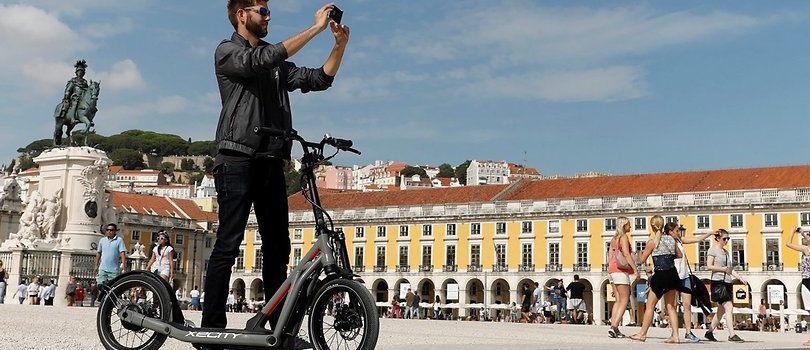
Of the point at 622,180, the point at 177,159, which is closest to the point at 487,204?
the point at 622,180

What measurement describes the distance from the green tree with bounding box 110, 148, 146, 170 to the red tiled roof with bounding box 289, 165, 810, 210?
3921 inches

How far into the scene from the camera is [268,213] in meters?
4.97

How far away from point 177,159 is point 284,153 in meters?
177

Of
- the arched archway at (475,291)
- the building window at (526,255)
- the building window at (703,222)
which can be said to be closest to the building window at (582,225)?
the building window at (526,255)

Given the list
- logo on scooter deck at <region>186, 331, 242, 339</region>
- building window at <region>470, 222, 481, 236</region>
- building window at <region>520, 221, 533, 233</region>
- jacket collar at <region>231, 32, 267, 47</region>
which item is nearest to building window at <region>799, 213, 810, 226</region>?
building window at <region>520, 221, 533, 233</region>

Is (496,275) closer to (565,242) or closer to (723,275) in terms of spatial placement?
(565,242)

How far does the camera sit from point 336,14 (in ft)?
15.9

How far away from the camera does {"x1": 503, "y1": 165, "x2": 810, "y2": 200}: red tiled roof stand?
5472 centimetres

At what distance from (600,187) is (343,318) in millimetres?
57661

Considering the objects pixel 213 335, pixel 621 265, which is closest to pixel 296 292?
pixel 213 335

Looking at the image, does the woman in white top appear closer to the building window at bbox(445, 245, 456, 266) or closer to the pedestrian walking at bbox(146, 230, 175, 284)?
the pedestrian walking at bbox(146, 230, 175, 284)

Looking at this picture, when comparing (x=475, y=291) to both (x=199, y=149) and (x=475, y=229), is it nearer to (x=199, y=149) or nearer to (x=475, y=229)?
(x=475, y=229)

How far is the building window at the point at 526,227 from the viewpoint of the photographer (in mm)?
59328

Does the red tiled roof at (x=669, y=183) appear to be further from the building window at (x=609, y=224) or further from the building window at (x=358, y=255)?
the building window at (x=358, y=255)
